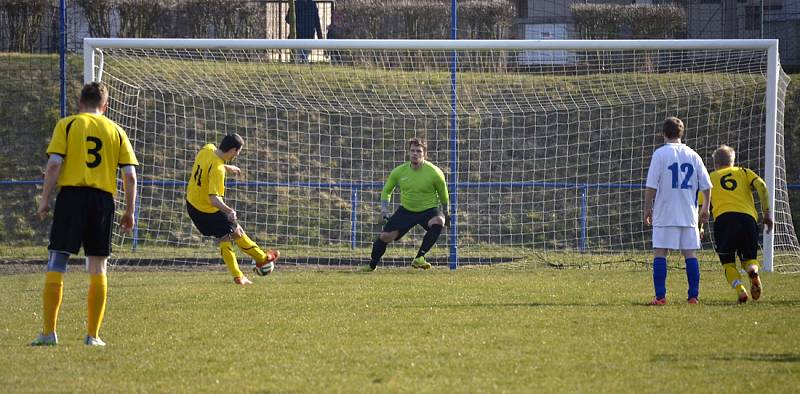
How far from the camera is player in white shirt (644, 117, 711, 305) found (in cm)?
947

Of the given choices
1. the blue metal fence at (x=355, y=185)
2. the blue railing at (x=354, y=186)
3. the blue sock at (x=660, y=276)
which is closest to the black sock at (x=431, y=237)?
the blue metal fence at (x=355, y=185)

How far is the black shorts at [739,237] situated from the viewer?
33.2 feet

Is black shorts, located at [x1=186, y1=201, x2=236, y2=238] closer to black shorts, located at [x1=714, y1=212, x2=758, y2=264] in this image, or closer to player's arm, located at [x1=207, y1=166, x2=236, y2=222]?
player's arm, located at [x1=207, y1=166, x2=236, y2=222]

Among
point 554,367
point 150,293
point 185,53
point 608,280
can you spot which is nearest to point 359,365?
point 554,367

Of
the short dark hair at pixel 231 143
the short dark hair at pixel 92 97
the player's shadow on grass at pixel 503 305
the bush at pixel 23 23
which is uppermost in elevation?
the bush at pixel 23 23

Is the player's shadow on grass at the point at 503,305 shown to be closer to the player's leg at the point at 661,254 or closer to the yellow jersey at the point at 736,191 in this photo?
the player's leg at the point at 661,254

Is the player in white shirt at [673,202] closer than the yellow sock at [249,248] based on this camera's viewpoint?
Yes

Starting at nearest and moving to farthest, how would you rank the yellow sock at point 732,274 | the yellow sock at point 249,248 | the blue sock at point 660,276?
the blue sock at point 660,276
the yellow sock at point 732,274
the yellow sock at point 249,248

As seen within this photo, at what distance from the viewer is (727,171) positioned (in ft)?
33.9

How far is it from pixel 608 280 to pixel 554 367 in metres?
6.34

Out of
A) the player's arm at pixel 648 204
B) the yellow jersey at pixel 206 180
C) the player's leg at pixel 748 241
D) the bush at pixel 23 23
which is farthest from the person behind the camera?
the bush at pixel 23 23

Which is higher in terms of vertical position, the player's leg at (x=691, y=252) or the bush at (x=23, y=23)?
the bush at (x=23, y=23)

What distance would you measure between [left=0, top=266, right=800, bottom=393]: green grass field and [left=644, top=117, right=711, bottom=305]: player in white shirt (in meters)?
0.48

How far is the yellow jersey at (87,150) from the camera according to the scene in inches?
284
